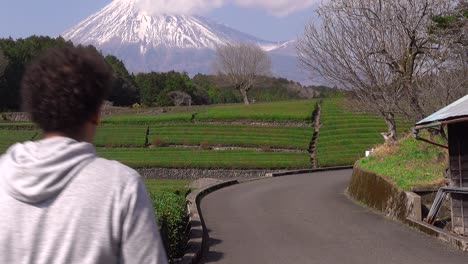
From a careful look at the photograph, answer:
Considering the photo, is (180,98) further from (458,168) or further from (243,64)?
(458,168)

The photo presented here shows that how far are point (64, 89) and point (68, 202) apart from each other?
0.40 meters

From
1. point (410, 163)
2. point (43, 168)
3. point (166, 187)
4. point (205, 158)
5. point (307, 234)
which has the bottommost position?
point (205, 158)

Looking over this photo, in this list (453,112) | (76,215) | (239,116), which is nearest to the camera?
(76,215)

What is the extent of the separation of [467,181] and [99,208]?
13.1m

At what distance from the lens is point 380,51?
23.4m

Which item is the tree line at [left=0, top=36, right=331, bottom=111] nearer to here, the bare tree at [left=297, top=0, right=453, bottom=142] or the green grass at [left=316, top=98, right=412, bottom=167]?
the green grass at [left=316, top=98, right=412, bottom=167]

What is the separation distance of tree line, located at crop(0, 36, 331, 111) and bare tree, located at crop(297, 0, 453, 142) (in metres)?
47.4

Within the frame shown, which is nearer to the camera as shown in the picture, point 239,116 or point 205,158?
point 205,158

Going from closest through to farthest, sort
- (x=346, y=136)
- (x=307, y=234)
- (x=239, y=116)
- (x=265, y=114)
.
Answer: (x=307, y=234), (x=346, y=136), (x=265, y=114), (x=239, y=116)

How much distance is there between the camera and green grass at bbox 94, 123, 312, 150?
1917 inches

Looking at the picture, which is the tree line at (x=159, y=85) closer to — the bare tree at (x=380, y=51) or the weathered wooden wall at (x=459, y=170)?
the bare tree at (x=380, y=51)

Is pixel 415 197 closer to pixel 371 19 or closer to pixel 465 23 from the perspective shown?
pixel 465 23

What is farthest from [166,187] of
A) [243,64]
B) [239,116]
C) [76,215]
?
[243,64]

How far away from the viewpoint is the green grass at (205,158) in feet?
130
